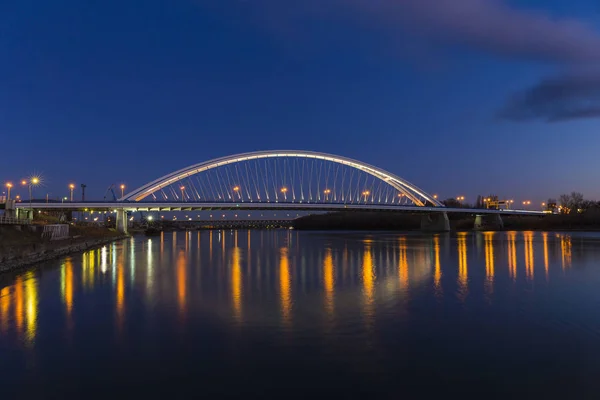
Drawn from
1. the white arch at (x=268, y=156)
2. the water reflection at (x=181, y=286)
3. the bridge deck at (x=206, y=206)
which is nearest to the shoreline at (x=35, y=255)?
the water reflection at (x=181, y=286)

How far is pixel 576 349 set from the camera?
24.3 feet

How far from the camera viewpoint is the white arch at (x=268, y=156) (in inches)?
2803

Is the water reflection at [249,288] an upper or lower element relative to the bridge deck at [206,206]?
lower

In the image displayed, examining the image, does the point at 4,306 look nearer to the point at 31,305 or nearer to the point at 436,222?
the point at 31,305

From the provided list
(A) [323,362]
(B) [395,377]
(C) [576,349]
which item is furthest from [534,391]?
(A) [323,362]

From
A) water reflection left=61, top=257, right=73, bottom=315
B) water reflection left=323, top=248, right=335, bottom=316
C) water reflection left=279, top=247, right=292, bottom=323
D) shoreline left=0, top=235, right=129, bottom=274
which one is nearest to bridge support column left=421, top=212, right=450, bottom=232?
shoreline left=0, top=235, right=129, bottom=274

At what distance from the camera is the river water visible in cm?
596

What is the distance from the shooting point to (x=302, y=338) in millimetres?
8078

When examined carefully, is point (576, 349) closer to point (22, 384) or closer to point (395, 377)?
point (395, 377)

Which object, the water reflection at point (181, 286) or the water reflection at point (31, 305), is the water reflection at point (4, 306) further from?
the water reflection at point (181, 286)

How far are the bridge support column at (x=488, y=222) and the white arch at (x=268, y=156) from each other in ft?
48.6

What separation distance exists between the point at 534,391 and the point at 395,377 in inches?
67.3

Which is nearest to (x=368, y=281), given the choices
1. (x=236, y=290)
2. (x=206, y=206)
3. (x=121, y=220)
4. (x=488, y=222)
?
(x=236, y=290)

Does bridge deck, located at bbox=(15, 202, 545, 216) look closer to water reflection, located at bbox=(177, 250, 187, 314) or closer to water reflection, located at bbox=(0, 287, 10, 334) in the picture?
water reflection, located at bbox=(177, 250, 187, 314)
